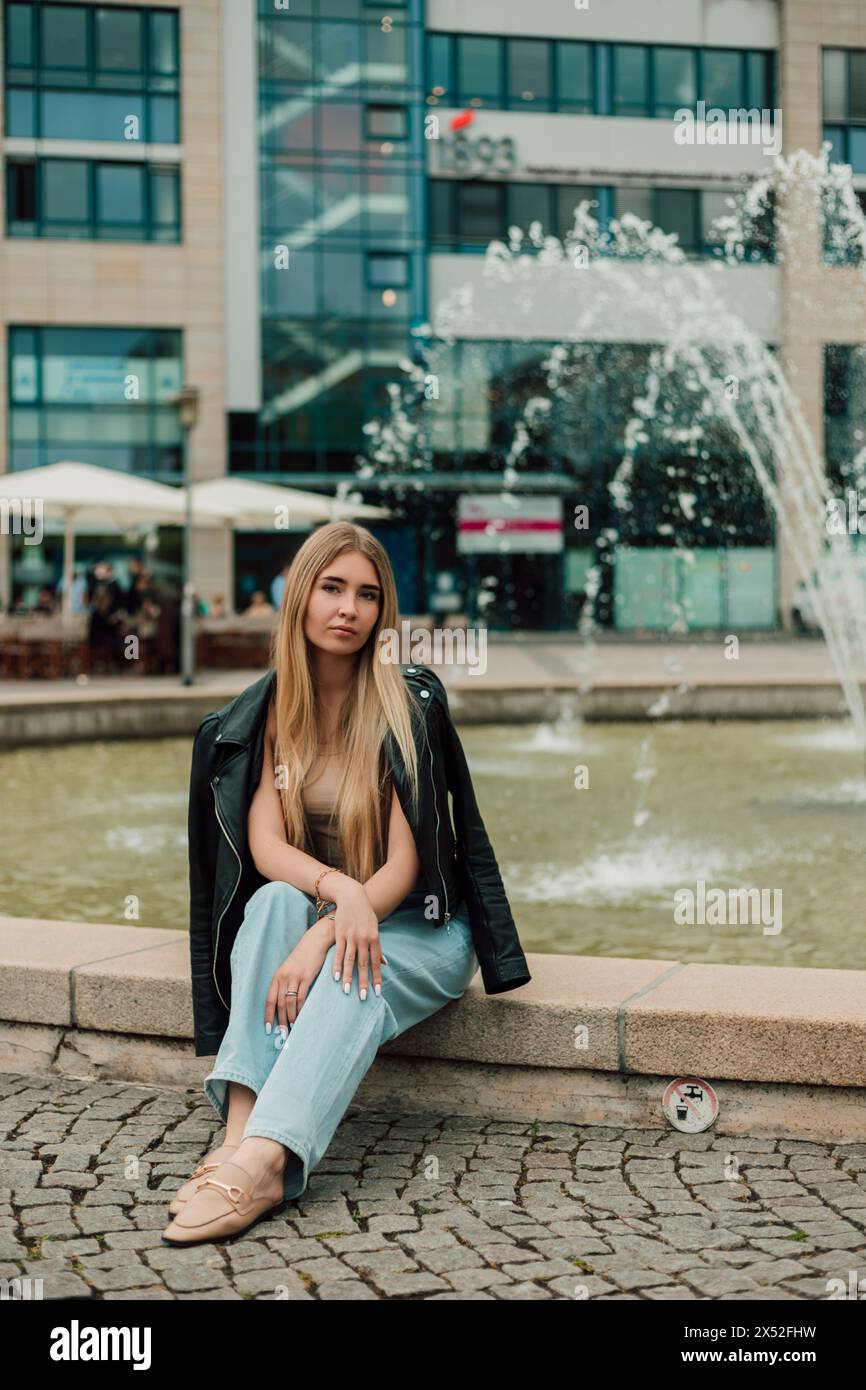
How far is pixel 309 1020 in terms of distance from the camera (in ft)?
11.1

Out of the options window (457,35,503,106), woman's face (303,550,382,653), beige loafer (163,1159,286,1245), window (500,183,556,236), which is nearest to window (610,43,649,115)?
window (500,183,556,236)

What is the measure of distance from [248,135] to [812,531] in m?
14.9

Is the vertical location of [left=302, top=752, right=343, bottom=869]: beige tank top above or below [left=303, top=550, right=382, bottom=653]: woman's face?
below

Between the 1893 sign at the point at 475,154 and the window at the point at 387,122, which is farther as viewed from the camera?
the 1893 sign at the point at 475,154

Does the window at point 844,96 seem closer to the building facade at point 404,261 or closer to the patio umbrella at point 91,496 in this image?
the building facade at point 404,261

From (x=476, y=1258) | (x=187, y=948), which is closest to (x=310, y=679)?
(x=187, y=948)

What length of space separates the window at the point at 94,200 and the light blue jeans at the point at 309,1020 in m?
32.0

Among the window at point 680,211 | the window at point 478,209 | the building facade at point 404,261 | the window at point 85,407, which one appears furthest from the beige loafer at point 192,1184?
the window at point 680,211

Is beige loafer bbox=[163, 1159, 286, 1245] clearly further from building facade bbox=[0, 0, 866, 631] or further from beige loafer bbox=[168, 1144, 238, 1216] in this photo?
building facade bbox=[0, 0, 866, 631]

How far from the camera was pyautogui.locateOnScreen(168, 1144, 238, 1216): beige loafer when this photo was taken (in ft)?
10.6

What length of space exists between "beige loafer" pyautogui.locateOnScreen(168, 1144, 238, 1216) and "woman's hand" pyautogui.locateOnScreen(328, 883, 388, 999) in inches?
17.6

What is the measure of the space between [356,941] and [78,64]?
108 feet

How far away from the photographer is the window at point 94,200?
32688mm
